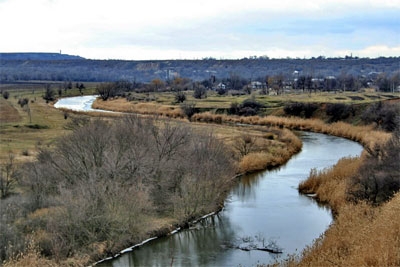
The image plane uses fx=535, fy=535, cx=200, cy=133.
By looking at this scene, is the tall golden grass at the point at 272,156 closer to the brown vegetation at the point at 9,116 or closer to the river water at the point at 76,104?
the brown vegetation at the point at 9,116

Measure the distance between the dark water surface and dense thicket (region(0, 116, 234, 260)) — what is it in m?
0.97

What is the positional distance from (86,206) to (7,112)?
43.2 metres

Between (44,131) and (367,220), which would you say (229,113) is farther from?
(367,220)

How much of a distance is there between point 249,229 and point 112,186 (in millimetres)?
5437

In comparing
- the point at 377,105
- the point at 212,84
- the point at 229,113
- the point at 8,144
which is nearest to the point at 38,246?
the point at 8,144

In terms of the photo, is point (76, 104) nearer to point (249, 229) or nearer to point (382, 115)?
point (382, 115)

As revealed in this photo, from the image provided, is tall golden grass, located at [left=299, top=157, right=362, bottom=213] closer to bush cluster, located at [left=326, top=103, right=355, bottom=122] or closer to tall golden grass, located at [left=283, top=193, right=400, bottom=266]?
tall golden grass, located at [left=283, top=193, right=400, bottom=266]

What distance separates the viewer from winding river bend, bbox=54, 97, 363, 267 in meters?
17.2

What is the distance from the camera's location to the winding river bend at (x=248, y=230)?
56.3 feet

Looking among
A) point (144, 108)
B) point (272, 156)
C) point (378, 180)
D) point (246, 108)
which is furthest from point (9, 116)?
point (378, 180)

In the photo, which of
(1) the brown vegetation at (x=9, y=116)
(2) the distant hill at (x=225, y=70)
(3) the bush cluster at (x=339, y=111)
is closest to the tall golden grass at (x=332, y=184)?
(3) the bush cluster at (x=339, y=111)

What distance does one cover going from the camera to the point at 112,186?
61.7 feet

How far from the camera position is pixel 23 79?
16788 cm

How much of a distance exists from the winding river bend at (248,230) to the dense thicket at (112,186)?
2.95ft
